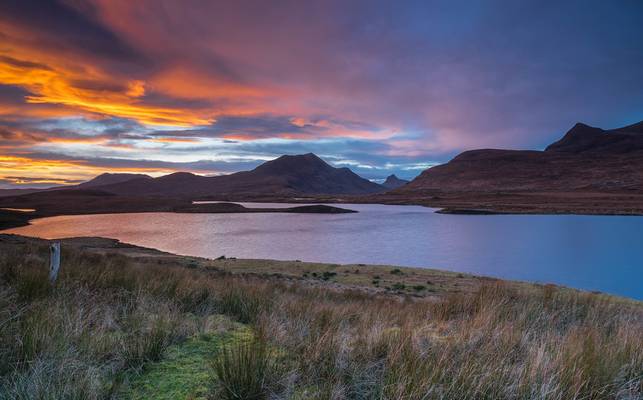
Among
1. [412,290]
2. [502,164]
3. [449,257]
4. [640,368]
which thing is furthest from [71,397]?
[502,164]

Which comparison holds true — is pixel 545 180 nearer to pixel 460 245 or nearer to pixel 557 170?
pixel 557 170

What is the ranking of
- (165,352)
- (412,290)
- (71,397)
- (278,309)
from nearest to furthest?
1. (71,397)
2. (165,352)
3. (278,309)
4. (412,290)

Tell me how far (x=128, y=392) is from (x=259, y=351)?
1.09 m

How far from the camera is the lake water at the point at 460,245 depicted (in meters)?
26.3

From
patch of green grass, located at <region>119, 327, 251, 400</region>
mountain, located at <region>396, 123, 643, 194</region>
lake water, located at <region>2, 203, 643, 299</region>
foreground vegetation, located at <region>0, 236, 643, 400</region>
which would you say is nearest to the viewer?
foreground vegetation, located at <region>0, 236, 643, 400</region>

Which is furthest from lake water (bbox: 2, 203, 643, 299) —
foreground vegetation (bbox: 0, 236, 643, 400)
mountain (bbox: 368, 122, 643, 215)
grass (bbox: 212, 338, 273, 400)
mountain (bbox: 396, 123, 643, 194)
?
mountain (bbox: 396, 123, 643, 194)

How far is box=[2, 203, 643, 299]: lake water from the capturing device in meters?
26.3

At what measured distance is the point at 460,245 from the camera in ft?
122

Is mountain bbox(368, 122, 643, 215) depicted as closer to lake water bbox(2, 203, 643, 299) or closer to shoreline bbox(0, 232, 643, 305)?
lake water bbox(2, 203, 643, 299)

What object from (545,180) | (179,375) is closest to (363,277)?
(179,375)

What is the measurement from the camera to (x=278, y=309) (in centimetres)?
562

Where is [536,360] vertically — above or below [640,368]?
above

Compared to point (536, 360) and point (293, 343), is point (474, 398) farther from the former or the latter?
point (293, 343)

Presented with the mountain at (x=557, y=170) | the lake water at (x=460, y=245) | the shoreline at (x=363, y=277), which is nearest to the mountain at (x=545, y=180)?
the mountain at (x=557, y=170)
